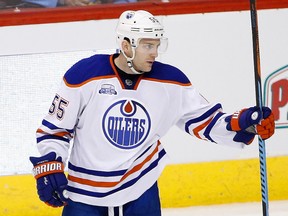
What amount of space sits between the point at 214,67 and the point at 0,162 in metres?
1.20

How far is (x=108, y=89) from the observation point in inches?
138

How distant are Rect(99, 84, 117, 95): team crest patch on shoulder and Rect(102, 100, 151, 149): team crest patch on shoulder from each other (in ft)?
0.13

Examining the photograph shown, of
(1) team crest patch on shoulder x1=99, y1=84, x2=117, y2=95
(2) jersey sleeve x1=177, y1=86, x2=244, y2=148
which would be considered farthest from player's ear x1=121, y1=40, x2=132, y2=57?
(2) jersey sleeve x1=177, y1=86, x2=244, y2=148

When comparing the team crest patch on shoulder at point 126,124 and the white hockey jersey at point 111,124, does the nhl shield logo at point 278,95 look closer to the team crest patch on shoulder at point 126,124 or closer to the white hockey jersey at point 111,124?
the white hockey jersey at point 111,124

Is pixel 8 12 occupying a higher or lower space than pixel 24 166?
higher

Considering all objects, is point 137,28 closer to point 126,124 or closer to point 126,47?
point 126,47

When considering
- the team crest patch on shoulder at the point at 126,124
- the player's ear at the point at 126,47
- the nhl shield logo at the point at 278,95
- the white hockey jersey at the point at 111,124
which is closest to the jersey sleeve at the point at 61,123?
the white hockey jersey at the point at 111,124

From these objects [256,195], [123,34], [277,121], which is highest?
[123,34]

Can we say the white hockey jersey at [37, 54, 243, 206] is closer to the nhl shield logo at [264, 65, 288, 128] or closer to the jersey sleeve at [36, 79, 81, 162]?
the jersey sleeve at [36, 79, 81, 162]

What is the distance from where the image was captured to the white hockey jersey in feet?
11.5

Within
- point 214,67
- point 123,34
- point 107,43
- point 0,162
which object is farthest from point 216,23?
point 123,34

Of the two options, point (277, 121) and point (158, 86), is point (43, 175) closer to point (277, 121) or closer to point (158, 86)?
point (158, 86)

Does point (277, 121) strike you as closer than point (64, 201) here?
No

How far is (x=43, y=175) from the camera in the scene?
3492 millimetres
